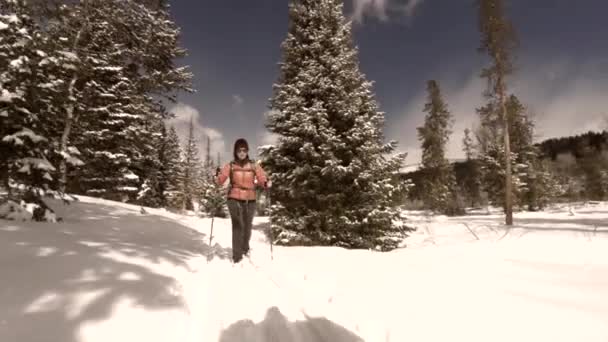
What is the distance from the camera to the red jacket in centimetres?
604

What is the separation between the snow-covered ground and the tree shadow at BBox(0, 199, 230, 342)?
0.01 meters

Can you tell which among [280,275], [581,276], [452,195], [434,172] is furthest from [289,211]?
[452,195]

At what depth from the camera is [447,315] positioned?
9.59 feet

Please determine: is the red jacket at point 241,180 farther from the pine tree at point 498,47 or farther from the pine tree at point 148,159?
the pine tree at point 498,47

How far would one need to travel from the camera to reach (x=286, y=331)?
2.71 meters

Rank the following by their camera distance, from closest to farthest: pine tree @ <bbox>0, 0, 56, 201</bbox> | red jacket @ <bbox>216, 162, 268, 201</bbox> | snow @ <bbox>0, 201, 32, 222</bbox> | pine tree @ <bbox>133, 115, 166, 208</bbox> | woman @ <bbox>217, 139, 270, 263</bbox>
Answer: pine tree @ <bbox>0, 0, 56, 201</bbox>
woman @ <bbox>217, 139, 270, 263</bbox>
red jacket @ <bbox>216, 162, 268, 201</bbox>
snow @ <bbox>0, 201, 32, 222</bbox>
pine tree @ <bbox>133, 115, 166, 208</bbox>

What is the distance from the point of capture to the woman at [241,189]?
5.88 meters

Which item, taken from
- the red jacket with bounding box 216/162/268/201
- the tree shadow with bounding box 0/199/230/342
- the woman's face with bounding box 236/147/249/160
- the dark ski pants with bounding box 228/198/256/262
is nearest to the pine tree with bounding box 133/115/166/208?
the woman's face with bounding box 236/147/249/160

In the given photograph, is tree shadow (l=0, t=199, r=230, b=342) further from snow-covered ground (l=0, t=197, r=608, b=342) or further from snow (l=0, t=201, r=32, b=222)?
snow (l=0, t=201, r=32, b=222)

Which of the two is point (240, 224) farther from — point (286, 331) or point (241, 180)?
point (286, 331)

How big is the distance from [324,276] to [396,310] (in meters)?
1.49

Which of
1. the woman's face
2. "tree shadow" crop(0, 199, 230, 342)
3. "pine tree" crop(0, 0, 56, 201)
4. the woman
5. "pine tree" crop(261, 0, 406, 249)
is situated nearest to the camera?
"tree shadow" crop(0, 199, 230, 342)

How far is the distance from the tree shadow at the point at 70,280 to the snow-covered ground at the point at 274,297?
0.01 m

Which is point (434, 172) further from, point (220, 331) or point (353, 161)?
point (220, 331)
